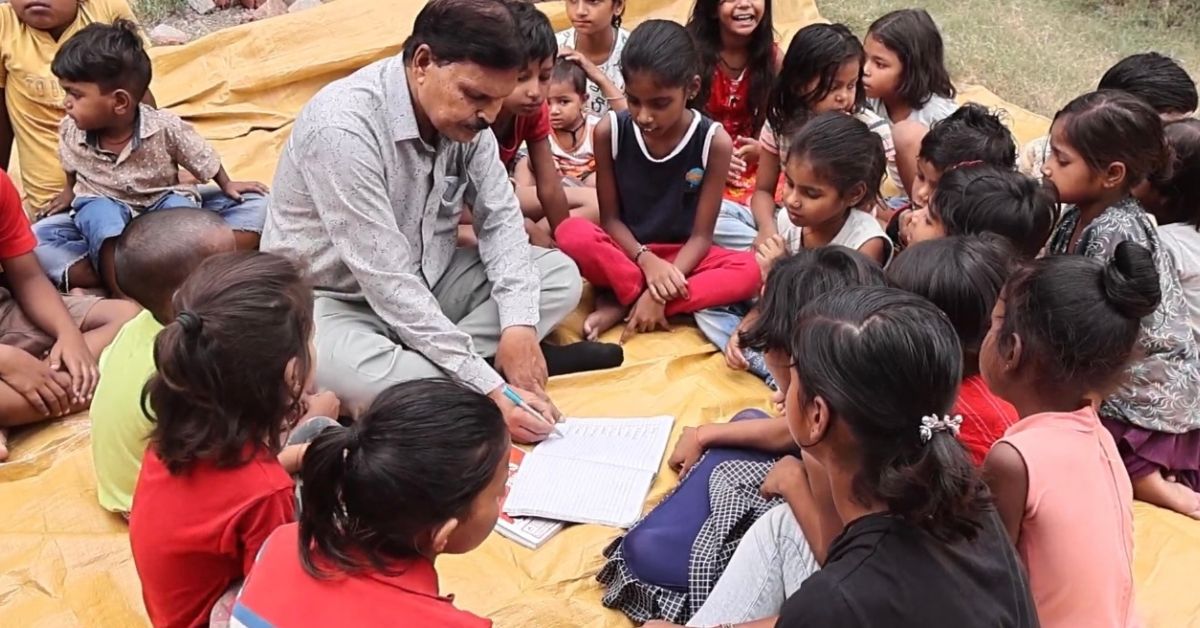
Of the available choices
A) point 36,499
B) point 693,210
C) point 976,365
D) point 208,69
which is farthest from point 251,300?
point 208,69

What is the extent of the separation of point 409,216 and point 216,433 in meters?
1.08

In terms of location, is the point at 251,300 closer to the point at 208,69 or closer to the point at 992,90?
the point at 208,69

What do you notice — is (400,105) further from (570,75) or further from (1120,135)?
(1120,135)

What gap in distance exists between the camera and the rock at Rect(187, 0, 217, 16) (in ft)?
17.3

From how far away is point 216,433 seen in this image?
1.45 m

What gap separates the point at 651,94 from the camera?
9.21 feet

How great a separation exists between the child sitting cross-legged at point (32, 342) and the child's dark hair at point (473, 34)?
1111 mm

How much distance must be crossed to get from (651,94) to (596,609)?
1514 mm

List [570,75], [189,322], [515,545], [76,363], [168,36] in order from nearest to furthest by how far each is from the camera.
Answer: [189,322], [515,545], [76,363], [570,75], [168,36]

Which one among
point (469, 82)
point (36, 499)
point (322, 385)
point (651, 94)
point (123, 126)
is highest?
point (469, 82)

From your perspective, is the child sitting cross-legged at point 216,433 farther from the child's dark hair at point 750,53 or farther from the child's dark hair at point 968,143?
the child's dark hair at point 750,53

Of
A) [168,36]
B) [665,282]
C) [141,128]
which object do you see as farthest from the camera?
[168,36]

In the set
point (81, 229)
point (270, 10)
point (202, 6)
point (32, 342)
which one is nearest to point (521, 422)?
point (32, 342)

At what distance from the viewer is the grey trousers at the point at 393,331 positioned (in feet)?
7.55
